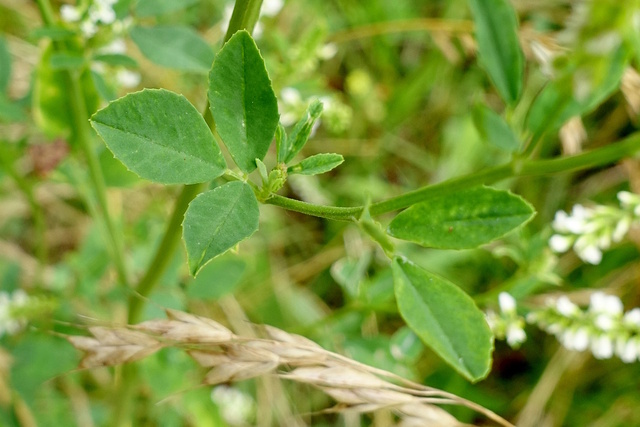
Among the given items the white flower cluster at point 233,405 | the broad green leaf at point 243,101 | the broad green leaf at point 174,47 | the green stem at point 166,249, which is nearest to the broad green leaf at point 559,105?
the broad green leaf at point 243,101

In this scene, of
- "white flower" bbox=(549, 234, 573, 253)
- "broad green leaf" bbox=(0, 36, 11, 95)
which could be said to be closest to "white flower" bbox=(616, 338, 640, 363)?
"white flower" bbox=(549, 234, 573, 253)

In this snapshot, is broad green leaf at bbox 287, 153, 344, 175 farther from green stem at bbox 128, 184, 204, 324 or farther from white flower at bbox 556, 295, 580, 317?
white flower at bbox 556, 295, 580, 317

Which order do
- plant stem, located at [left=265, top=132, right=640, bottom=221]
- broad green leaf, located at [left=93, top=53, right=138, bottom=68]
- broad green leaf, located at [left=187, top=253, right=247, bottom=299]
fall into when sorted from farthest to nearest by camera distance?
broad green leaf, located at [left=187, top=253, right=247, bottom=299] < broad green leaf, located at [left=93, top=53, right=138, bottom=68] < plant stem, located at [left=265, top=132, right=640, bottom=221]

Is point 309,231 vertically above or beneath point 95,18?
beneath

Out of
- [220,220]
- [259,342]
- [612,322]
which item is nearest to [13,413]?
[259,342]

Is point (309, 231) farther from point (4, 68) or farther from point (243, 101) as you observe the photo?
point (243, 101)

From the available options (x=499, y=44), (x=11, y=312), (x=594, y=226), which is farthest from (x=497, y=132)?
(x=11, y=312)
